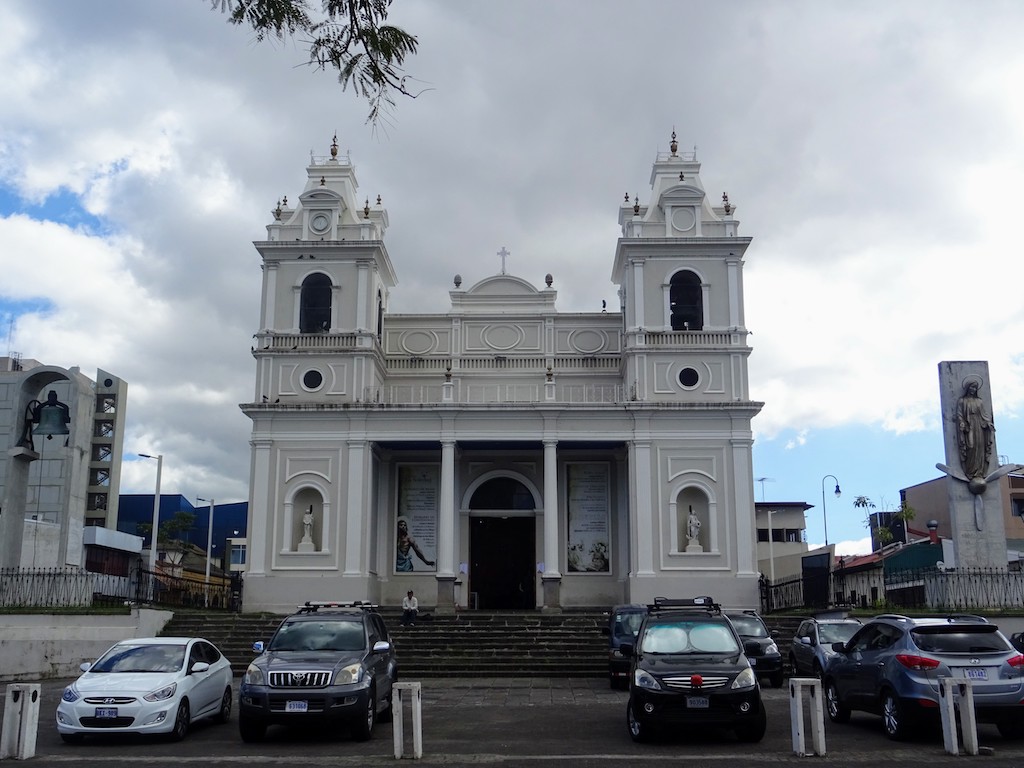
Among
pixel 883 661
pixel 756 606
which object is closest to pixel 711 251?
pixel 756 606

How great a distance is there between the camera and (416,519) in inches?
1359

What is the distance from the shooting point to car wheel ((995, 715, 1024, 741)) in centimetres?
1283

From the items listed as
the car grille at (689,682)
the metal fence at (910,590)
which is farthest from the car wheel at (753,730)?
the metal fence at (910,590)

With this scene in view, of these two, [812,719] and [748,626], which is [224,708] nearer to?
[812,719]

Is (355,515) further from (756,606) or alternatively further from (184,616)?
(756,606)

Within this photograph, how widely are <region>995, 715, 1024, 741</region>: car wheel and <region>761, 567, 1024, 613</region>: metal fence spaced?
12481 millimetres

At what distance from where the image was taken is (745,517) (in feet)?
104

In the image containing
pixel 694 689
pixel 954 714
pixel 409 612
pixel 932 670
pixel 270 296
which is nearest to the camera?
pixel 954 714

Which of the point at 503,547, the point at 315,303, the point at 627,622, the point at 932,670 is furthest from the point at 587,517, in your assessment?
the point at 932,670

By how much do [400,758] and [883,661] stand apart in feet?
20.4

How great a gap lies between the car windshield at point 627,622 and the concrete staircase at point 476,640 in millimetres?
3223

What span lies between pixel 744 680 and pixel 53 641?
17.9 meters

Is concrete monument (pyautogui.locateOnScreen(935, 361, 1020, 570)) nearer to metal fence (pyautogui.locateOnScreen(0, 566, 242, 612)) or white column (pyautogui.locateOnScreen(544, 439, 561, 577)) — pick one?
→ white column (pyautogui.locateOnScreen(544, 439, 561, 577))

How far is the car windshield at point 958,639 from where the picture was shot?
43.0ft
